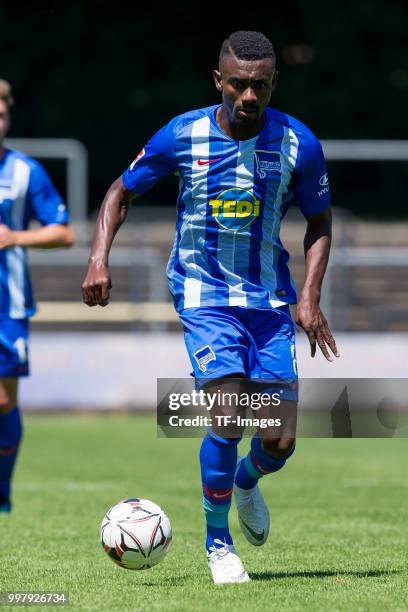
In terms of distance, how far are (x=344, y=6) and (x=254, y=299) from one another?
683 inches

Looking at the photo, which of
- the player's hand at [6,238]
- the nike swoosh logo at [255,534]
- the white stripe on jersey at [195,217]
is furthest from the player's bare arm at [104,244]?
the player's hand at [6,238]

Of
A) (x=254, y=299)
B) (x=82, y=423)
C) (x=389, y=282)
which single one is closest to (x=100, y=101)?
(x=389, y=282)

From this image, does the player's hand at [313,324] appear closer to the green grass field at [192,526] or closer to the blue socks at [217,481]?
the blue socks at [217,481]

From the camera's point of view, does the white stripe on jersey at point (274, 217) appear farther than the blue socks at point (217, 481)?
Yes

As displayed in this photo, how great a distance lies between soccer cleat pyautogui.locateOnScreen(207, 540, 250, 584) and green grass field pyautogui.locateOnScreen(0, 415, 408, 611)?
6 centimetres

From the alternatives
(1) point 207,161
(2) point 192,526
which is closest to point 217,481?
(1) point 207,161

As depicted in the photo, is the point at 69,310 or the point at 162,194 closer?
the point at 69,310

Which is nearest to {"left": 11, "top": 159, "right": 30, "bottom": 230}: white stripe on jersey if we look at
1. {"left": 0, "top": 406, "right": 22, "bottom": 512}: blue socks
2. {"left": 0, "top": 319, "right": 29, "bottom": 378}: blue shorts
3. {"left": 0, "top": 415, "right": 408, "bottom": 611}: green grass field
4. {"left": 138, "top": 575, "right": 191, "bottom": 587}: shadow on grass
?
{"left": 0, "top": 319, "right": 29, "bottom": 378}: blue shorts

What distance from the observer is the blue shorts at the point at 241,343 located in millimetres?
5113

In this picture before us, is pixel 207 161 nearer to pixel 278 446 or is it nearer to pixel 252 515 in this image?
pixel 278 446

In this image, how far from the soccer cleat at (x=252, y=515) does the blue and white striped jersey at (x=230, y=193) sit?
32.8 inches

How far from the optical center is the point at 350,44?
21812 mm

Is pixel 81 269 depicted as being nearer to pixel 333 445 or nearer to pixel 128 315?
pixel 128 315

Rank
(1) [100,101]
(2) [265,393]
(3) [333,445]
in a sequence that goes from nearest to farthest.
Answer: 1. (2) [265,393]
2. (3) [333,445]
3. (1) [100,101]
